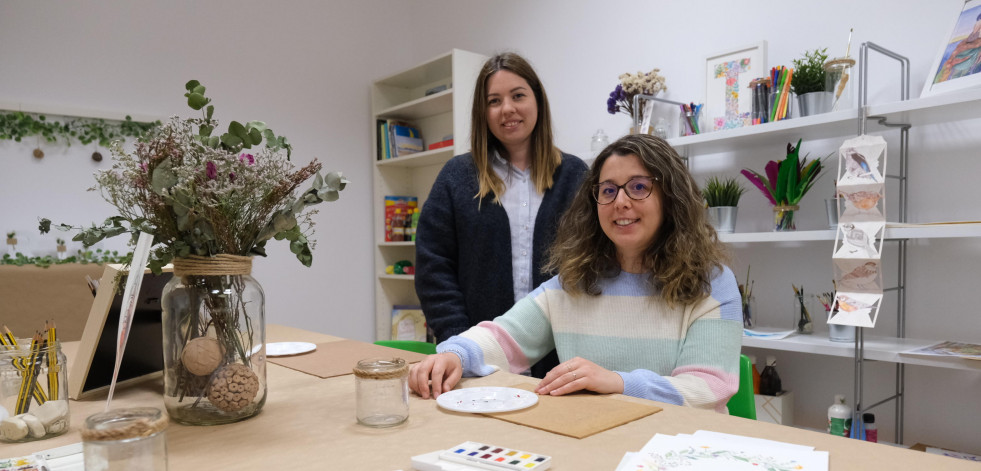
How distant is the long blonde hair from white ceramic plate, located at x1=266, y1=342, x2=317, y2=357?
664 mm

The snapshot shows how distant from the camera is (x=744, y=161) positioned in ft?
8.63

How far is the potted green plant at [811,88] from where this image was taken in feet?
7.26

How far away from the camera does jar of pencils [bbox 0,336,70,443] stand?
0.88 m

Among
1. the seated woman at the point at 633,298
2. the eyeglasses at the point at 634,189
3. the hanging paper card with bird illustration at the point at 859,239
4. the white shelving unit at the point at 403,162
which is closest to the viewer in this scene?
the seated woman at the point at 633,298

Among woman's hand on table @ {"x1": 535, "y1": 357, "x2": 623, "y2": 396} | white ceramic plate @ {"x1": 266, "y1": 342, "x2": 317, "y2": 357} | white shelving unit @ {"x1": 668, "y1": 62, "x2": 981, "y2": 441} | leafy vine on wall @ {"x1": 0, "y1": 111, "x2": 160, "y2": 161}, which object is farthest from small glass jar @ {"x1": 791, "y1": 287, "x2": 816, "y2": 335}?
leafy vine on wall @ {"x1": 0, "y1": 111, "x2": 160, "y2": 161}

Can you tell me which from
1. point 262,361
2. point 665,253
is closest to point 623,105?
point 665,253

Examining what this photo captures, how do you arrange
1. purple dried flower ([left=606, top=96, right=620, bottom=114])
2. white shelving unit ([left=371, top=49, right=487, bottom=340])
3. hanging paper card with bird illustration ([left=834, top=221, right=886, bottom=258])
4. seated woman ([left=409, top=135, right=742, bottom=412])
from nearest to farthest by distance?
seated woman ([left=409, top=135, right=742, bottom=412]) → hanging paper card with bird illustration ([left=834, top=221, right=886, bottom=258]) → purple dried flower ([left=606, top=96, right=620, bottom=114]) → white shelving unit ([left=371, top=49, right=487, bottom=340])

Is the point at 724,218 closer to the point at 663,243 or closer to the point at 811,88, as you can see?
the point at 811,88

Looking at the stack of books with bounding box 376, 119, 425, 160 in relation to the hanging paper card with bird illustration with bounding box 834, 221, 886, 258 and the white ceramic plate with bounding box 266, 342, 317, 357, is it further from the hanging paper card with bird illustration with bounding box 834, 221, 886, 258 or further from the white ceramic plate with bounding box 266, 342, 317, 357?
the hanging paper card with bird illustration with bounding box 834, 221, 886, 258

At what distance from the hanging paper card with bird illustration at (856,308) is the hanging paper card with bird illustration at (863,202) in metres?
0.24

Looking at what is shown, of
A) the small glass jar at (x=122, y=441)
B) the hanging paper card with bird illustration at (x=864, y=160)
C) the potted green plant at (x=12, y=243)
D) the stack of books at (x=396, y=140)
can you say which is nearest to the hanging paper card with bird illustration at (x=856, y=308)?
the hanging paper card with bird illustration at (x=864, y=160)

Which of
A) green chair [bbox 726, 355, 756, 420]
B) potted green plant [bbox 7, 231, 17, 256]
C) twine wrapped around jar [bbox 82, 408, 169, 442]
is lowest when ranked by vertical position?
green chair [bbox 726, 355, 756, 420]

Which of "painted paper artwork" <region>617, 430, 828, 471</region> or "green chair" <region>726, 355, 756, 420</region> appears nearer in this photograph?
"painted paper artwork" <region>617, 430, 828, 471</region>

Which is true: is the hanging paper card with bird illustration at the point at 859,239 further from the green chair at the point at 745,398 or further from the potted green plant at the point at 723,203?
the green chair at the point at 745,398
